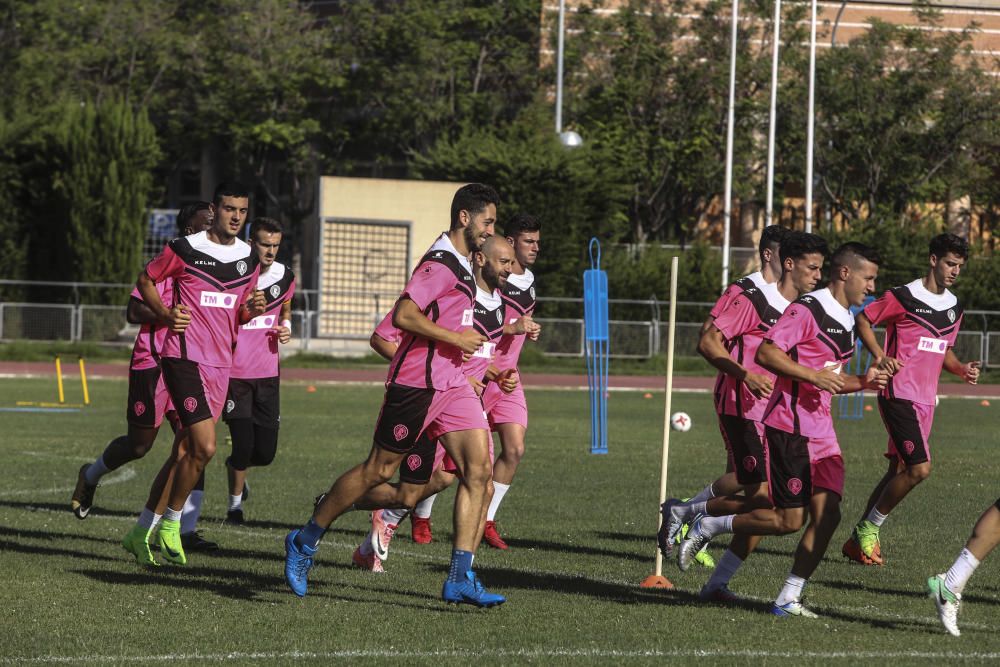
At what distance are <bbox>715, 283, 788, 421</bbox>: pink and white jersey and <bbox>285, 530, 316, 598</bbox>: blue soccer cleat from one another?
2.77 m

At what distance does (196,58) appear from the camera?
46.3 meters

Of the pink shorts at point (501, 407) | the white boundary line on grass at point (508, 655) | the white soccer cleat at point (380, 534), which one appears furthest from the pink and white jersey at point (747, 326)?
the white boundary line on grass at point (508, 655)

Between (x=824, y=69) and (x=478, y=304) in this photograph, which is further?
(x=824, y=69)

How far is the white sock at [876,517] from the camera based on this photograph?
1030 centimetres

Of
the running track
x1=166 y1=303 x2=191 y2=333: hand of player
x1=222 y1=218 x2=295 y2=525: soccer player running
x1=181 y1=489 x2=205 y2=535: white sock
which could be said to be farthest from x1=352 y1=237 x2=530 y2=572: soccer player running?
the running track

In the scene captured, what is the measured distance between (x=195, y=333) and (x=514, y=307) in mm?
2659

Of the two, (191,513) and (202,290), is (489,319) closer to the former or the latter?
(202,290)

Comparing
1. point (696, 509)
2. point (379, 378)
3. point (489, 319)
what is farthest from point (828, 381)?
point (379, 378)

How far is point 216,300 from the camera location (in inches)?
369

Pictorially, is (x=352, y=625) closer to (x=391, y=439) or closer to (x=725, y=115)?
(x=391, y=439)

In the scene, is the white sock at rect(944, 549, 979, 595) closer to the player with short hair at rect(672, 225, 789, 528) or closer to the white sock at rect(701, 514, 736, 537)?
the white sock at rect(701, 514, 736, 537)

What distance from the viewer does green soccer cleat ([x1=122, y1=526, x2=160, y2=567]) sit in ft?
29.7

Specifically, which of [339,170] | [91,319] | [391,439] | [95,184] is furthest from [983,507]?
[339,170]

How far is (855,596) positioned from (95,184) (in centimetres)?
3445
